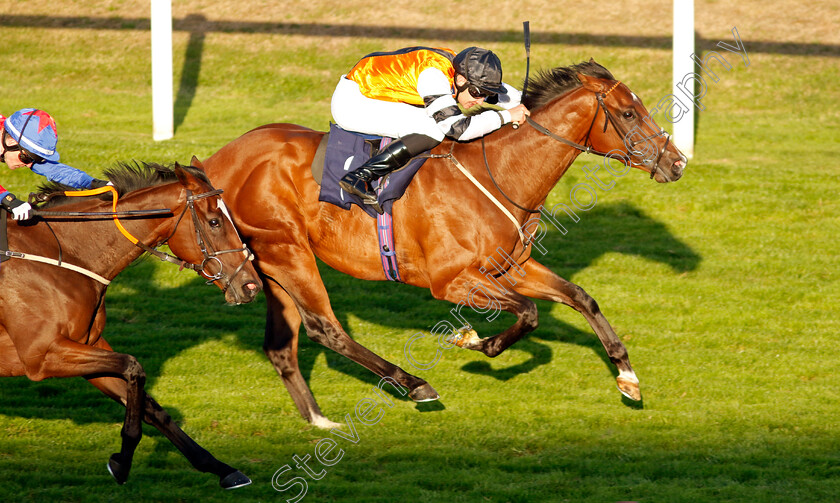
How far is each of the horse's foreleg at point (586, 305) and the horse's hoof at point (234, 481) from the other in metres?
2.04

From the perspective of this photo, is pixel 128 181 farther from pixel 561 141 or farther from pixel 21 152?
pixel 561 141

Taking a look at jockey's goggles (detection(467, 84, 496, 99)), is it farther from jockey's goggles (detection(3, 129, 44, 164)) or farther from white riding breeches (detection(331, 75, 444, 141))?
jockey's goggles (detection(3, 129, 44, 164))

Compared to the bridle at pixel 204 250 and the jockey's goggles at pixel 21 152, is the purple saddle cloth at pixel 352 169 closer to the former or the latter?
the bridle at pixel 204 250

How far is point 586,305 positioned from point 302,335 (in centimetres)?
287

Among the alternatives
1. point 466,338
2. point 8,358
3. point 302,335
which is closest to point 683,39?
point 302,335

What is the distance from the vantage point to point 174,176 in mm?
4988

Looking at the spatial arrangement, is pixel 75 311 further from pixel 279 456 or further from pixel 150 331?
pixel 150 331

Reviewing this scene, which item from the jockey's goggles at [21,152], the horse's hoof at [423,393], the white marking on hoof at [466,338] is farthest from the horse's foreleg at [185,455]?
the white marking on hoof at [466,338]

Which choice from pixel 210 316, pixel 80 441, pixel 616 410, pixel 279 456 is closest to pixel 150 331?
pixel 210 316

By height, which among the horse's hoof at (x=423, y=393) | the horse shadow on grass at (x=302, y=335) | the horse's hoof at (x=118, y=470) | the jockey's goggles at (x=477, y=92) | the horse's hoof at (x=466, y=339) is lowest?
the horse shadow on grass at (x=302, y=335)

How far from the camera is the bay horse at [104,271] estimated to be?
4559 millimetres

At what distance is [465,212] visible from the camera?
5438 mm

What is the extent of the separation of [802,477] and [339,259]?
3.05m

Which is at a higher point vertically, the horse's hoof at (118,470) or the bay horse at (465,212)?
the bay horse at (465,212)
